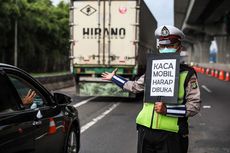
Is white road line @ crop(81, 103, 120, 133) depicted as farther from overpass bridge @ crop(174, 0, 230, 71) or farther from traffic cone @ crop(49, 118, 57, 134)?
overpass bridge @ crop(174, 0, 230, 71)

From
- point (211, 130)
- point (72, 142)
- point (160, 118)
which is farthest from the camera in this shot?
point (211, 130)

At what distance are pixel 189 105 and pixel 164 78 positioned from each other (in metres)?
0.30

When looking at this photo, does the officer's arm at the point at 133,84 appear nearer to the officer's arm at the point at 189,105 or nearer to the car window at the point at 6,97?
the officer's arm at the point at 189,105

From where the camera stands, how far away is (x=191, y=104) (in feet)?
13.8

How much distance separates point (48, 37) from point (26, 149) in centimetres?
4865

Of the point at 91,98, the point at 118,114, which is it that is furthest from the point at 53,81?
the point at 118,114

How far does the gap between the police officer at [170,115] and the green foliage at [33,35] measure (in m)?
33.7

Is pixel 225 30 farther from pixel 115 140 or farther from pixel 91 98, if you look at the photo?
pixel 115 140

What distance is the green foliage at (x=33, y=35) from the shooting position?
3878 centimetres

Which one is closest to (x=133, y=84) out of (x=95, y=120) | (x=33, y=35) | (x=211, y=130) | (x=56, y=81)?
(x=211, y=130)

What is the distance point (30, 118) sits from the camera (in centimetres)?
503

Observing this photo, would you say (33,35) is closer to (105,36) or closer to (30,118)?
(105,36)

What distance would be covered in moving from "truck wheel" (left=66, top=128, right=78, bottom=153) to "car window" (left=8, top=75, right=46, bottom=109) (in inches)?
36.0

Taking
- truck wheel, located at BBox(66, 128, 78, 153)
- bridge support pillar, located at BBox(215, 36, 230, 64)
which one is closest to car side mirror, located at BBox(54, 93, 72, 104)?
truck wheel, located at BBox(66, 128, 78, 153)
